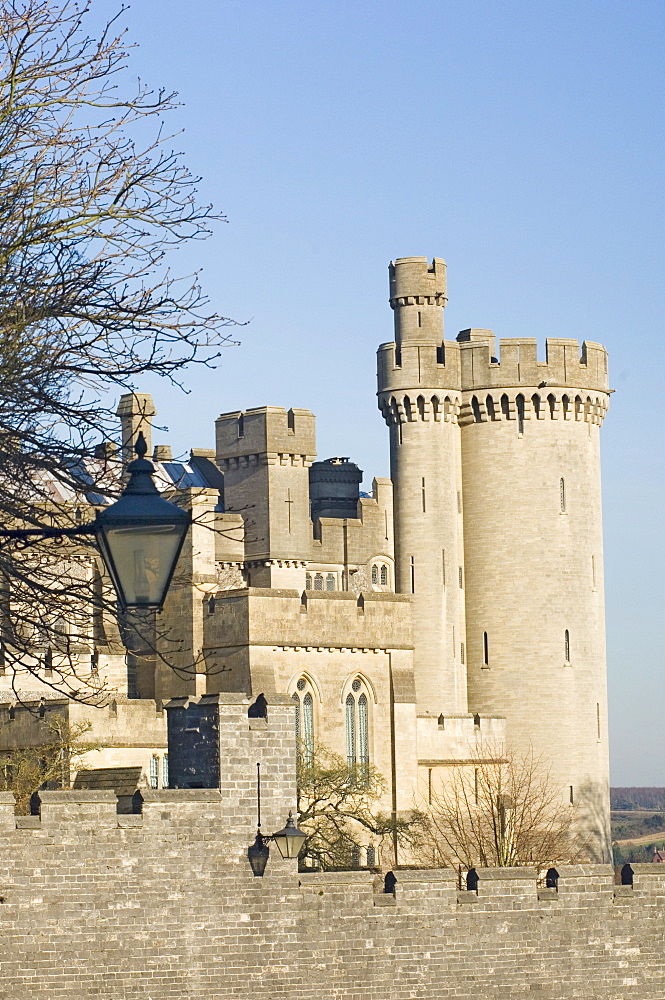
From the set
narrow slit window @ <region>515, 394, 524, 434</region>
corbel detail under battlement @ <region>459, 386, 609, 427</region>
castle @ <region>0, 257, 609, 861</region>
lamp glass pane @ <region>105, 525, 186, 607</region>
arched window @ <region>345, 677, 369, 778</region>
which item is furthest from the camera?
corbel detail under battlement @ <region>459, 386, 609, 427</region>

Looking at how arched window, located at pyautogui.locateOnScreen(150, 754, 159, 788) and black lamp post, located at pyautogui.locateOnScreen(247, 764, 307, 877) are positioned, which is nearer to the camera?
black lamp post, located at pyautogui.locateOnScreen(247, 764, 307, 877)

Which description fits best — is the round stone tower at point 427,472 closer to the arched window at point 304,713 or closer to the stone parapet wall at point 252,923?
the arched window at point 304,713

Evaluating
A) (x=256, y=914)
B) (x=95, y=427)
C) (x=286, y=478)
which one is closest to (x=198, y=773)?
(x=256, y=914)

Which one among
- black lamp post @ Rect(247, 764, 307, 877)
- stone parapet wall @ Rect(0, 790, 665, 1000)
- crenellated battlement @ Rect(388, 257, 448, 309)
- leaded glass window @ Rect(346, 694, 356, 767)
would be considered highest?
crenellated battlement @ Rect(388, 257, 448, 309)

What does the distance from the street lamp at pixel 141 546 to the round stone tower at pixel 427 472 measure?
4239 cm

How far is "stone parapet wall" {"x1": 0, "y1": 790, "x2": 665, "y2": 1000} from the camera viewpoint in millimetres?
20281

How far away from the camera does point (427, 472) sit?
55.1 metres

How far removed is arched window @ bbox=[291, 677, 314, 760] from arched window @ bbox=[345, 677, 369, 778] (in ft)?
3.04

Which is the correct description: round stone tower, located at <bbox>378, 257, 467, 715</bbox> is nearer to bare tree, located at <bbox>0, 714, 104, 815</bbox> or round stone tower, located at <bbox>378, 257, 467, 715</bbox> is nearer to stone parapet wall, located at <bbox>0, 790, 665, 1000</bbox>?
bare tree, located at <bbox>0, 714, 104, 815</bbox>

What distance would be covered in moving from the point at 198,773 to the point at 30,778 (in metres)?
13.3

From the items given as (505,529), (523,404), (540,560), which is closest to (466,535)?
(505,529)

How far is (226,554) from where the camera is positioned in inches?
2212

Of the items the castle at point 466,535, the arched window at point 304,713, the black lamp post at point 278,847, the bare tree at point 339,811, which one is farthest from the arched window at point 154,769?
the black lamp post at point 278,847

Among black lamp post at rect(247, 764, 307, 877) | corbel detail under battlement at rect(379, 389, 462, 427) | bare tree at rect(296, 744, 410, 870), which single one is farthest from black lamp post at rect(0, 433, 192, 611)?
corbel detail under battlement at rect(379, 389, 462, 427)
